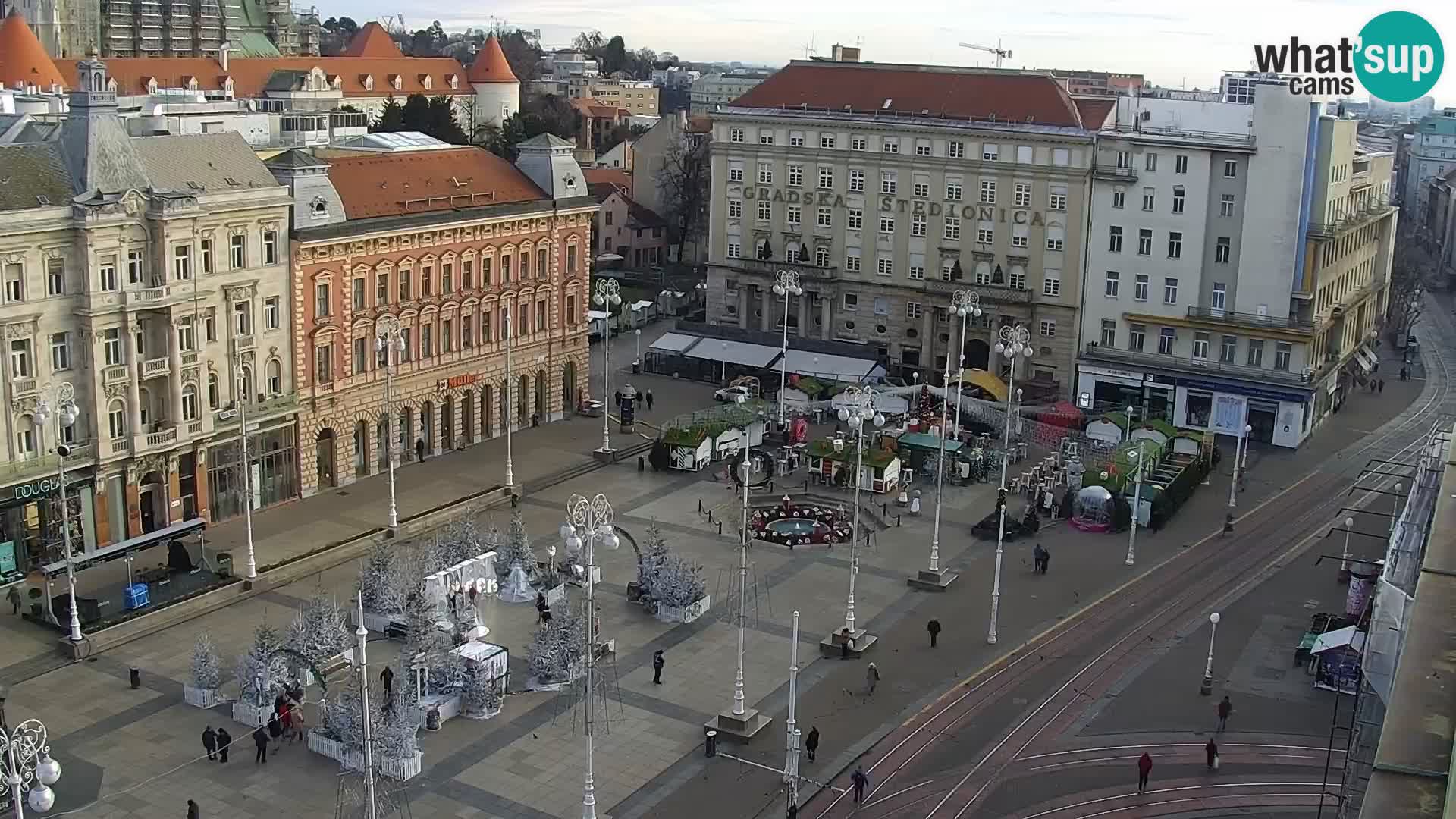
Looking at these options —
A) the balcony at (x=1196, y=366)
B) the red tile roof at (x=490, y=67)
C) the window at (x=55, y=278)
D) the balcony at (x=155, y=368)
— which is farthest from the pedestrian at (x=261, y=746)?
the red tile roof at (x=490, y=67)

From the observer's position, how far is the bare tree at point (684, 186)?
131125 millimetres

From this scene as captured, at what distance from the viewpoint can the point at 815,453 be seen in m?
69.9

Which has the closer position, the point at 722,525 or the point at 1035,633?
the point at 1035,633

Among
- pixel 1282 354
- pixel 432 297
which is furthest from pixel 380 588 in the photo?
pixel 1282 354

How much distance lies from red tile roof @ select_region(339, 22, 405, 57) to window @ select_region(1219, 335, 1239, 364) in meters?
118

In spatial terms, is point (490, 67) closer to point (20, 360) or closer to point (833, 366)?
point (833, 366)

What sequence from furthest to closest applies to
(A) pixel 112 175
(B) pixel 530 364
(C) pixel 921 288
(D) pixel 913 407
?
1. (C) pixel 921 288
2. (D) pixel 913 407
3. (B) pixel 530 364
4. (A) pixel 112 175

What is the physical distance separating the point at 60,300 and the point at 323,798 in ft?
79.6

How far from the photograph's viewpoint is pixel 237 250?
195 feet

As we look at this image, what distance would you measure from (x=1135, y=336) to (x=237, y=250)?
48499 millimetres

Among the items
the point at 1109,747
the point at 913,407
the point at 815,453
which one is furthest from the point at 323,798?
the point at 913,407

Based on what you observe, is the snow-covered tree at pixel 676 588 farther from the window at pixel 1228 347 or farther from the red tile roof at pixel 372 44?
the red tile roof at pixel 372 44

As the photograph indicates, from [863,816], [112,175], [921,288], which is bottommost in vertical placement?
[863,816]

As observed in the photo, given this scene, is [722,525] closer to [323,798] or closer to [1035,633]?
[1035,633]
